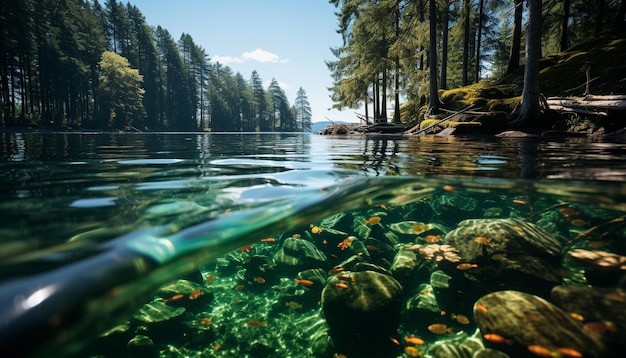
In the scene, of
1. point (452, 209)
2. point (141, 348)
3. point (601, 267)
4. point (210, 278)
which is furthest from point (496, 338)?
point (452, 209)

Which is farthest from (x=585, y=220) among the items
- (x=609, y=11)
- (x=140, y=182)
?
(x=609, y=11)

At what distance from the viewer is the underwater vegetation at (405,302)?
3.81 m

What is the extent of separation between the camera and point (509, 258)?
17.5 feet

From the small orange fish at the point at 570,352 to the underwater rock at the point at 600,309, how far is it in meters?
0.38

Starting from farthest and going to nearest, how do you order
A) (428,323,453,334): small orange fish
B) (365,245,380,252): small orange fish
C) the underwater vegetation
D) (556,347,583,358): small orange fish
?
(365,245,380,252): small orange fish, (428,323,453,334): small orange fish, the underwater vegetation, (556,347,583,358): small orange fish

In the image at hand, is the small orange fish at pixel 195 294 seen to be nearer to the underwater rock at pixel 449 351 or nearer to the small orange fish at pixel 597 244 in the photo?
the underwater rock at pixel 449 351

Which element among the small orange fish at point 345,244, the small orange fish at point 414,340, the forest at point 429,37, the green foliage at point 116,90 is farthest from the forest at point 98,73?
the small orange fish at point 414,340

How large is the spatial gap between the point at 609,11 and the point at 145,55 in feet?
219

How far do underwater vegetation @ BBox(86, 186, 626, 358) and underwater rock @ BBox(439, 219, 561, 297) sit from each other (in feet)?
0.06

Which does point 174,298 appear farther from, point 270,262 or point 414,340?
point 414,340

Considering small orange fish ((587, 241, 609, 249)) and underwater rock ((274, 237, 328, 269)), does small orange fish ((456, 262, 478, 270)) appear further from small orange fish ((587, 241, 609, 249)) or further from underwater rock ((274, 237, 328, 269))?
small orange fish ((587, 241, 609, 249))

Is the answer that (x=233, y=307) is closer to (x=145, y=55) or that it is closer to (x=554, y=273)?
(x=554, y=273)

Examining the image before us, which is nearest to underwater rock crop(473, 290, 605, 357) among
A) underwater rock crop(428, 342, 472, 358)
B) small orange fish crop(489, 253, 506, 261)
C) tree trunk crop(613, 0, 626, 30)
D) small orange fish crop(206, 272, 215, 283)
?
underwater rock crop(428, 342, 472, 358)

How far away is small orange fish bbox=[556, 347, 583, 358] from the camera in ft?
11.0
